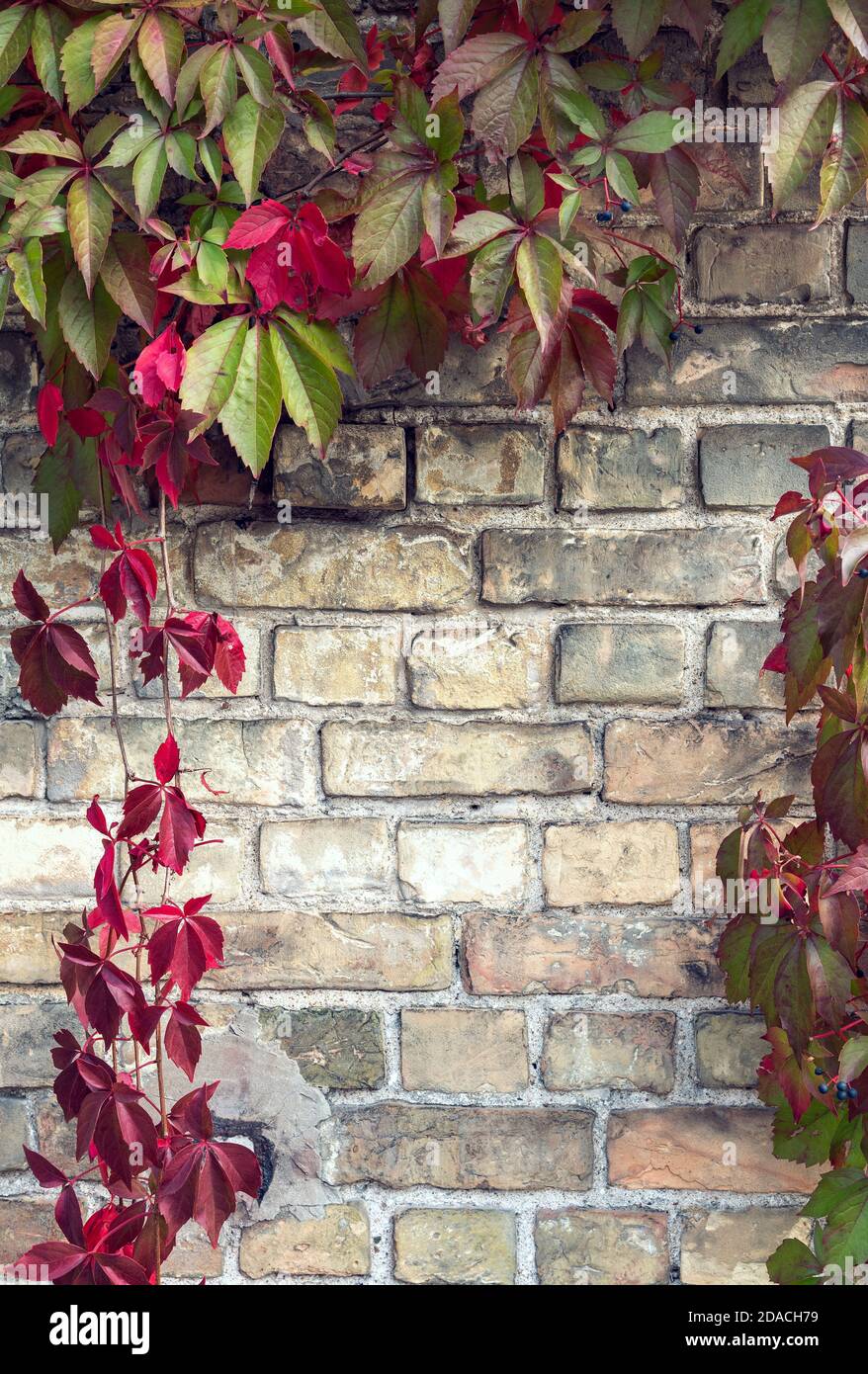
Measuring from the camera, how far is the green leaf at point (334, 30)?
1.00m

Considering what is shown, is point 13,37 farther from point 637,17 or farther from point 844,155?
point 844,155

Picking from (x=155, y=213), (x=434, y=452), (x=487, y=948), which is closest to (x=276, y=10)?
(x=155, y=213)

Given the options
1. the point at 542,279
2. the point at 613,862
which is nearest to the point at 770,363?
the point at 542,279

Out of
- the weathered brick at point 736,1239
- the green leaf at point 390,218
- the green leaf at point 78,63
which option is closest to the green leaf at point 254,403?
the green leaf at point 390,218

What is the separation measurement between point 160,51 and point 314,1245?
1.16 metres

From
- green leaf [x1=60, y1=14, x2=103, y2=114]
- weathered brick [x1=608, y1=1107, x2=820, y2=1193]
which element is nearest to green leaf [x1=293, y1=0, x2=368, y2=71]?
green leaf [x1=60, y1=14, x2=103, y2=114]

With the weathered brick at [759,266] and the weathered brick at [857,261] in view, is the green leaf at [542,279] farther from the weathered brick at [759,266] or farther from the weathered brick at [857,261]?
the weathered brick at [857,261]

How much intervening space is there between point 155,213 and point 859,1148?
116 centimetres

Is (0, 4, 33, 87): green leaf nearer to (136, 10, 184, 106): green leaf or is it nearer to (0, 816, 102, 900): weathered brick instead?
(136, 10, 184, 106): green leaf

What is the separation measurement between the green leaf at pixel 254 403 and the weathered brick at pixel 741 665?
1.64 feet

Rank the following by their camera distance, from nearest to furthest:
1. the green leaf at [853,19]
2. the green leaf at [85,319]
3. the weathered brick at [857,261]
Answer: the green leaf at [853,19] < the green leaf at [85,319] < the weathered brick at [857,261]

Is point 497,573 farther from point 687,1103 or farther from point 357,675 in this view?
point 687,1103

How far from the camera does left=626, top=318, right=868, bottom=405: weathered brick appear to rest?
1.18 meters
